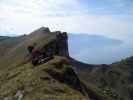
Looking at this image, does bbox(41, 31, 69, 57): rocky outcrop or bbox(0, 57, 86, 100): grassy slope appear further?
bbox(41, 31, 69, 57): rocky outcrop

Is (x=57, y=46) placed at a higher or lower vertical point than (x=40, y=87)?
lower

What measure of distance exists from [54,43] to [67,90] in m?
80.4

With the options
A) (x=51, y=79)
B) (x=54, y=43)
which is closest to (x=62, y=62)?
(x=51, y=79)

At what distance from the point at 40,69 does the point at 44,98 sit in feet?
75.2

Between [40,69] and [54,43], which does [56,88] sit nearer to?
[40,69]

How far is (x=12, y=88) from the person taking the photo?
84.9m

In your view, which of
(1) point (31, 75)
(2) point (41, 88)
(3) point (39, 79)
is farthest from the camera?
(1) point (31, 75)

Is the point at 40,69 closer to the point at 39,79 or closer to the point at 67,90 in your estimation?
the point at 39,79

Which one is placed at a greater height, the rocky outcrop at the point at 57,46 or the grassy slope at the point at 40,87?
the grassy slope at the point at 40,87

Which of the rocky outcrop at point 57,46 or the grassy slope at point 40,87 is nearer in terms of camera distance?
the grassy slope at point 40,87

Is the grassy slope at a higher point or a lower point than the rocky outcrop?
higher

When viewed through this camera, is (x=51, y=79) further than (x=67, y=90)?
Yes

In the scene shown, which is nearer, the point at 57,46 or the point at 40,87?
the point at 40,87

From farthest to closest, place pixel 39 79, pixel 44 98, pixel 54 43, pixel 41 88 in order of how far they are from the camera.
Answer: pixel 54 43 < pixel 39 79 < pixel 41 88 < pixel 44 98
